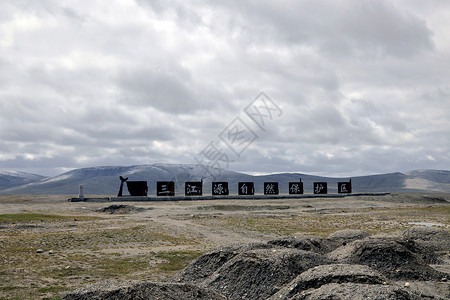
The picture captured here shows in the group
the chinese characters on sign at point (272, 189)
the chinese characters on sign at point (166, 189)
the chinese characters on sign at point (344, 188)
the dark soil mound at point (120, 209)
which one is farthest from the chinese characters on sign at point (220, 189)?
the chinese characters on sign at point (344, 188)

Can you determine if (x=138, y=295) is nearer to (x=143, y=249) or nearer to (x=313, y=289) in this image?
(x=313, y=289)

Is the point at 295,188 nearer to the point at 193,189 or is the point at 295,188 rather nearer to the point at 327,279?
the point at 193,189

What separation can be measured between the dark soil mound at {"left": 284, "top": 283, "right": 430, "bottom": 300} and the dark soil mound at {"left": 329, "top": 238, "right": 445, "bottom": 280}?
565 cm

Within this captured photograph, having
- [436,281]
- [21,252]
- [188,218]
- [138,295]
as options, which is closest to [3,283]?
[21,252]

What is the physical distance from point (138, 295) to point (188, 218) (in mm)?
32480

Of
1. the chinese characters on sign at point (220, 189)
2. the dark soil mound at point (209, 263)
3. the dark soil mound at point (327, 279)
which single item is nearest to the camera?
the dark soil mound at point (327, 279)

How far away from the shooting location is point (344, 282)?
32.9 ft

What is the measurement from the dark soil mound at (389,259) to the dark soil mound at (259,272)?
2.58 meters

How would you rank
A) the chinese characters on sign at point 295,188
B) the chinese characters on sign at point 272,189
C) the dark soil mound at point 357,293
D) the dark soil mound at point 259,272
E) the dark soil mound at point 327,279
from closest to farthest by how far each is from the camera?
the dark soil mound at point 357,293, the dark soil mound at point 327,279, the dark soil mound at point 259,272, the chinese characters on sign at point 272,189, the chinese characters on sign at point 295,188

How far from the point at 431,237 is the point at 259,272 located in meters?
14.0

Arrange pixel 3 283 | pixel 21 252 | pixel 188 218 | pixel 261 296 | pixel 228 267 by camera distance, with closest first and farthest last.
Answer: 1. pixel 261 296
2. pixel 228 267
3. pixel 3 283
4. pixel 21 252
5. pixel 188 218

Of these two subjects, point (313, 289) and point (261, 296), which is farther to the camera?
point (261, 296)

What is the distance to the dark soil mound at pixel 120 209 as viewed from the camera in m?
49.4

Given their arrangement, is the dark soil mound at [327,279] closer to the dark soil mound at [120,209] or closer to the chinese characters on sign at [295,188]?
the dark soil mound at [120,209]
